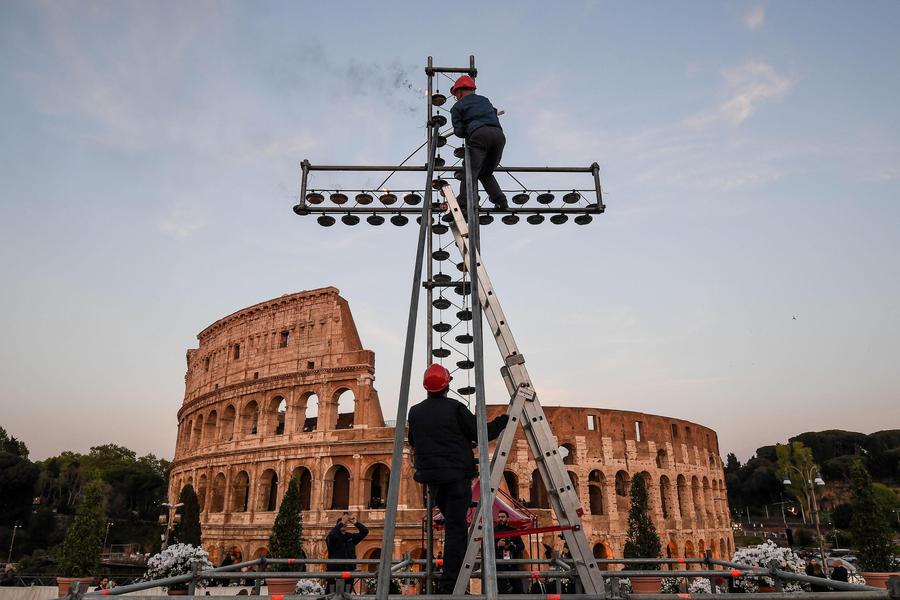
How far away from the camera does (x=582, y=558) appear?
3.62 m

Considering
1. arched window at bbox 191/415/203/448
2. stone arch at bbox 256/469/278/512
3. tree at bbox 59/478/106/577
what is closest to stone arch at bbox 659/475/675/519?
stone arch at bbox 256/469/278/512

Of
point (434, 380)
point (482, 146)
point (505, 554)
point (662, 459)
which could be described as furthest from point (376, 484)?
point (482, 146)

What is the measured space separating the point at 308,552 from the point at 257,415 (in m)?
10.3

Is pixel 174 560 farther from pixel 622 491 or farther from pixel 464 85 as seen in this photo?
pixel 622 491

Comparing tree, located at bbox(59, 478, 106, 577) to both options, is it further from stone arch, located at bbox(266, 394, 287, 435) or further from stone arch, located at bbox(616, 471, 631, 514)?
stone arch, located at bbox(616, 471, 631, 514)

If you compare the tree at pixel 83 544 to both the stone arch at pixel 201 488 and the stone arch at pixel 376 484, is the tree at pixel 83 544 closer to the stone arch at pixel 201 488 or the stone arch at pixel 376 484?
the stone arch at pixel 201 488

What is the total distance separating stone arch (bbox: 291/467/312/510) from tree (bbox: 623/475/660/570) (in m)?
17.9

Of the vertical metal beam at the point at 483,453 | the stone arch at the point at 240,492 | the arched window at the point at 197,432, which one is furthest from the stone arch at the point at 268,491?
the vertical metal beam at the point at 483,453

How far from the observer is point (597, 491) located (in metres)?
35.8

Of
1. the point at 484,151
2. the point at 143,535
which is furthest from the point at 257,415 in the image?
the point at 143,535

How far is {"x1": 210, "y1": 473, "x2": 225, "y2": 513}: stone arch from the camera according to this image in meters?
35.1

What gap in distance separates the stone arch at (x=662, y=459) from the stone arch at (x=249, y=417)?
2682 centimetres

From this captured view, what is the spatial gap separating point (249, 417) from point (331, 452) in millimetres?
8067

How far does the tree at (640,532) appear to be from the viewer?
2636cm
